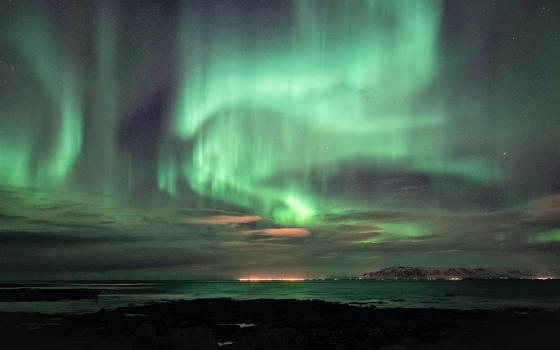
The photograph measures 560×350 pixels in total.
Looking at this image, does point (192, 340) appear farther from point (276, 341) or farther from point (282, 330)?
point (282, 330)

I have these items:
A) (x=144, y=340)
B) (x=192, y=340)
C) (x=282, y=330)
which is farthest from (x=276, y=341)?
(x=144, y=340)

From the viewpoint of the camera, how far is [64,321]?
140 ft

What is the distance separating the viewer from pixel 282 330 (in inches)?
1119

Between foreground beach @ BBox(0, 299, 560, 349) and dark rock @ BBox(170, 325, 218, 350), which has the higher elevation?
dark rock @ BBox(170, 325, 218, 350)

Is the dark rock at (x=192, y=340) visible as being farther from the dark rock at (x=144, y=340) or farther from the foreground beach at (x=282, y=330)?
the dark rock at (x=144, y=340)

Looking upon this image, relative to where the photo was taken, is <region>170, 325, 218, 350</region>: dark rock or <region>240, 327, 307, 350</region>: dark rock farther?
<region>240, 327, 307, 350</region>: dark rock

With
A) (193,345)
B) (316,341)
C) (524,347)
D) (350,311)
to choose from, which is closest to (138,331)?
(193,345)

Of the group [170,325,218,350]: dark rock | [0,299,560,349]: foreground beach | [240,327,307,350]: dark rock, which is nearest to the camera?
[170,325,218,350]: dark rock

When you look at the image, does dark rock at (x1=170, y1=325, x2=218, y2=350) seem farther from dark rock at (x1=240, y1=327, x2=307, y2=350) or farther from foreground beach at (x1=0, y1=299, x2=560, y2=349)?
dark rock at (x1=240, y1=327, x2=307, y2=350)

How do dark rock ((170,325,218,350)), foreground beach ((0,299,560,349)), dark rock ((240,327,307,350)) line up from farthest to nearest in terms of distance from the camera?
dark rock ((240,327,307,350)) < foreground beach ((0,299,560,349)) < dark rock ((170,325,218,350))

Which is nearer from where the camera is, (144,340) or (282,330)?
(144,340)

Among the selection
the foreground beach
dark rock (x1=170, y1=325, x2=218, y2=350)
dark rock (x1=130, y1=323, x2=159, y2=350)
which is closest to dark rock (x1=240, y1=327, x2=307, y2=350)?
the foreground beach

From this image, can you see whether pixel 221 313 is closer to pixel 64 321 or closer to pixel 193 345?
pixel 64 321

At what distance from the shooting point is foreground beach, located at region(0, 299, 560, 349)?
25391mm
